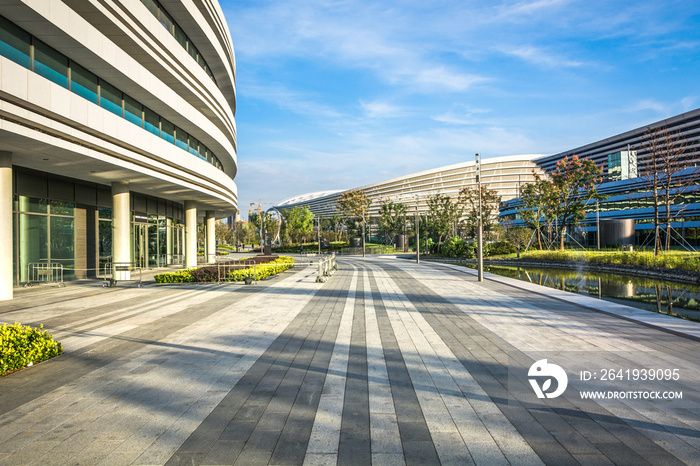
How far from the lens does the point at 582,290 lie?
15773 mm

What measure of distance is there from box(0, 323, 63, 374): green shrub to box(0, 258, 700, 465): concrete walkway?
0.18 m

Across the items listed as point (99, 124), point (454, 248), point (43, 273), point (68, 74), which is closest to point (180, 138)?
point (68, 74)

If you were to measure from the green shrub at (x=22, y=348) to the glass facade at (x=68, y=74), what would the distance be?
11552 millimetres

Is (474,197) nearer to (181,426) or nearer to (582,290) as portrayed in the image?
(582,290)

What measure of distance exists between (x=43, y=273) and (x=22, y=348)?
15486 millimetres

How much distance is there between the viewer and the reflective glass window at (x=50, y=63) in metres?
14.3

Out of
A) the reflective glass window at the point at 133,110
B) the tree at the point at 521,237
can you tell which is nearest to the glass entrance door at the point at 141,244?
the reflective glass window at the point at 133,110

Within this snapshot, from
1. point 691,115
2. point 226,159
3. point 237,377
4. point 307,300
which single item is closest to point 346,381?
point 237,377

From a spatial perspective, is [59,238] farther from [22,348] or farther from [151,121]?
[22,348]

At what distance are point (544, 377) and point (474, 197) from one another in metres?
51.6

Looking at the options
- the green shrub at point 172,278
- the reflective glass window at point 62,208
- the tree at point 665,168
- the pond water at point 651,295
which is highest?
the tree at point 665,168

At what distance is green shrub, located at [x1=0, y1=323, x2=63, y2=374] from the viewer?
19.9ft

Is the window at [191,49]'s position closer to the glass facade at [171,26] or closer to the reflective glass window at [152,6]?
the glass facade at [171,26]

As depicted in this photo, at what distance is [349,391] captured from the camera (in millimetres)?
5109
